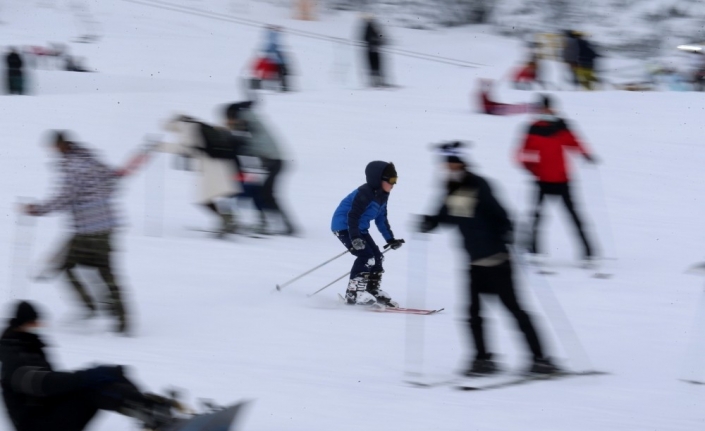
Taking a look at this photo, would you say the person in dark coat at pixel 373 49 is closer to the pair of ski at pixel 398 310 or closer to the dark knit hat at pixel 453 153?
the pair of ski at pixel 398 310

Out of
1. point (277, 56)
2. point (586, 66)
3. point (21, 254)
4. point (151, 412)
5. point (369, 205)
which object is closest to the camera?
point (151, 412)

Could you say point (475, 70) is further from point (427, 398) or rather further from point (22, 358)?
point (22, 358)

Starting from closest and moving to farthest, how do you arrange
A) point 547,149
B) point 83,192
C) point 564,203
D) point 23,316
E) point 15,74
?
point 23,316, point 83,192, point 547,149, point 564,203, point 15,74

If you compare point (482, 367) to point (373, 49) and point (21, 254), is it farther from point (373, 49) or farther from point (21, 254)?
point (373, 49)

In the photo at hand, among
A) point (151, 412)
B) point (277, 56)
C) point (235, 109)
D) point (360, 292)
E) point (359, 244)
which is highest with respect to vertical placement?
point (277, 56)

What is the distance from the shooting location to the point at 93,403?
5.30 m

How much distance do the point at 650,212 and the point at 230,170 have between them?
5.15m

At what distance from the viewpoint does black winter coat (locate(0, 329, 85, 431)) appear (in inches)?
202

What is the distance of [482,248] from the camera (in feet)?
23.1

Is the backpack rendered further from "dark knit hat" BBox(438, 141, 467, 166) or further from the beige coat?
"dark knit hat" BBox(438, 141, 467, 166)

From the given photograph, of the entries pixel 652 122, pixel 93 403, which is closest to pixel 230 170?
pixel 93 403

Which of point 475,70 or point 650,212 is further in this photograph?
point 475,70

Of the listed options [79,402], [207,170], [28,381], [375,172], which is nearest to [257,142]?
[207,170]

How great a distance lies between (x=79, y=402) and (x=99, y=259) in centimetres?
288
